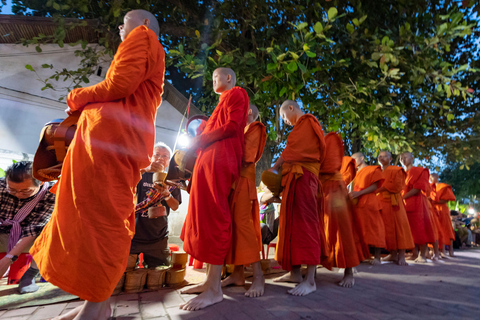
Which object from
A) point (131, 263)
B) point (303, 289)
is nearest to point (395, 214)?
point (303, 289)

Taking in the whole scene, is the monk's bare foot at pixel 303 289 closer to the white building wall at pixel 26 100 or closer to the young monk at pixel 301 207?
the young monk at pixel 301 207

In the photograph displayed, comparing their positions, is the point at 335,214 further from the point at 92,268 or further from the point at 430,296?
the point at 92,268

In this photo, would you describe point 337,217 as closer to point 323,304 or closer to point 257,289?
point 323,304

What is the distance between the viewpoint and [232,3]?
5.28 m

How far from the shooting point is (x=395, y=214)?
5.24 metres

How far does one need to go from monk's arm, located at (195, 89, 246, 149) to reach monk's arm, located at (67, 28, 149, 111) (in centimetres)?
79

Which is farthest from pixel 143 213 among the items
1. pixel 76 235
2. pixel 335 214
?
pixel 335 214

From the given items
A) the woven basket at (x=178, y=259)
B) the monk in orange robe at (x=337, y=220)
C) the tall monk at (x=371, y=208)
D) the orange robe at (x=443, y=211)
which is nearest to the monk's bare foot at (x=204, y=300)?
the woven basket at (x=178, y=259)

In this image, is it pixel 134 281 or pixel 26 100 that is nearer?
pixel 134 281

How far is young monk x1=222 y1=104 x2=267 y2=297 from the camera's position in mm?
2598

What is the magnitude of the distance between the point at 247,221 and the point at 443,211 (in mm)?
6480

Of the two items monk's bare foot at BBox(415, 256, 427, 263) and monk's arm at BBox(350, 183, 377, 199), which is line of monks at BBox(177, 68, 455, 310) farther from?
monk's bare foot at BBox(415, 256, 427, 263)

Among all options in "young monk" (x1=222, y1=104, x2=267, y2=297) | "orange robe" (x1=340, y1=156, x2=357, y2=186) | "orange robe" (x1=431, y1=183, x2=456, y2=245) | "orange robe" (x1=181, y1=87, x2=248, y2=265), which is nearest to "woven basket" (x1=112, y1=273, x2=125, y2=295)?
"orange robe" (x1=181, y1=87, x2=248, y2=265)

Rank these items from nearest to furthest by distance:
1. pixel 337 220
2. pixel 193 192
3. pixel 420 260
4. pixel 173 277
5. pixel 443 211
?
pixel 193 192
pixel 173 277
pixel 337 220
pixel 420 260
pixel 443 211
